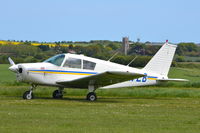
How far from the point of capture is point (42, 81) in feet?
62.5

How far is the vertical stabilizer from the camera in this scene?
69.7ft

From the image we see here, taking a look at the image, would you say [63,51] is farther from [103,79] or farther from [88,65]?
[103,79]

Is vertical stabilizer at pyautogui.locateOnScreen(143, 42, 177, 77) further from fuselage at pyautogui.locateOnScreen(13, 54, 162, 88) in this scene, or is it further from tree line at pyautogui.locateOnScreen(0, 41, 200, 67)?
tree line at pyautogui.locateOnScreen(0, 41, 200, 67)

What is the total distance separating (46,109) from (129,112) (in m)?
2.55

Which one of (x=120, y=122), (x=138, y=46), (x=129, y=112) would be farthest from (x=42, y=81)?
(x=138, y=46)

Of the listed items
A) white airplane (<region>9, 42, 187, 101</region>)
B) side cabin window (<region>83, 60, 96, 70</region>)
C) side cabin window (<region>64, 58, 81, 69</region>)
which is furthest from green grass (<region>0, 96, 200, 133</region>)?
side cabin window (<region>83, 60, 96, 70</region>)

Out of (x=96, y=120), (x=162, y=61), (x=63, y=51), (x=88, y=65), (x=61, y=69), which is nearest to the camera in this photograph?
(x=96, y=120)

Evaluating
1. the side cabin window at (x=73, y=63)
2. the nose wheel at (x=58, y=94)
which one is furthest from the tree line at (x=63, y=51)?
the side cabin window at (x=73, y=63)

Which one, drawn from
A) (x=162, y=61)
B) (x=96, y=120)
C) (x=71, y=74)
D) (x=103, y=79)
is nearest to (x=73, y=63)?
(x=71, y=74)

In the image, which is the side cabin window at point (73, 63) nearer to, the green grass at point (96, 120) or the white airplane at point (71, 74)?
the white airplane at point (71, 74)

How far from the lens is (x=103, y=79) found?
18969 millimetres

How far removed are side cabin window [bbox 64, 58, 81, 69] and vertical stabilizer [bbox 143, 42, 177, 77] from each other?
3455 mm

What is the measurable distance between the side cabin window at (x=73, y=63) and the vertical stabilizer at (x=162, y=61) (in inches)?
136

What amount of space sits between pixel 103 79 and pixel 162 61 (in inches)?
144
